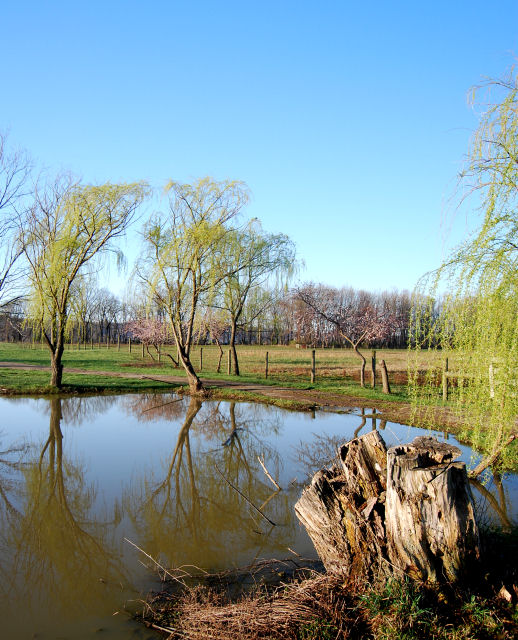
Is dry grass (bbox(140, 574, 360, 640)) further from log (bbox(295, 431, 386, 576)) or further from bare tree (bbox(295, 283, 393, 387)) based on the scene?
bare tree (bbox(295, 283, 393, 387))

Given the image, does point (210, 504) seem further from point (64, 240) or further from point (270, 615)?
point (64, 240)

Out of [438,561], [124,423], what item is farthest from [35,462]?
[438,561]

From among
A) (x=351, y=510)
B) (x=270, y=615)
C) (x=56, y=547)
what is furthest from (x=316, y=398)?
(x=270, y=615)

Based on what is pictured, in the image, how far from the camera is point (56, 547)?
5.45m

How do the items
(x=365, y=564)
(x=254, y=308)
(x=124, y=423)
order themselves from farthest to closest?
(x=254, y=308)
(x=124, y=423)
(x=365, y=564)

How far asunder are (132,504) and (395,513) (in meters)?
4.31

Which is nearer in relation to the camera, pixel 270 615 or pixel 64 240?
pixel 270 615

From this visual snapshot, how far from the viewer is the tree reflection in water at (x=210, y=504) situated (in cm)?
543

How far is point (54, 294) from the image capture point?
1644 cm

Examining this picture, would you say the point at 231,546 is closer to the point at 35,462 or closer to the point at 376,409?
the point at 35,462

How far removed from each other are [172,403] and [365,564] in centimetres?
1277

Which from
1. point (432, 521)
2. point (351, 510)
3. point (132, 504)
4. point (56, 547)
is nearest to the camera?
point (432, 521)

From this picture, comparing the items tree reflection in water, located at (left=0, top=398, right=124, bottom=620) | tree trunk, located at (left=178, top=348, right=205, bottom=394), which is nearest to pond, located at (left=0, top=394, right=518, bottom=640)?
tree reflection in water, located at (left=0, top=398, right=124, bottom=620)

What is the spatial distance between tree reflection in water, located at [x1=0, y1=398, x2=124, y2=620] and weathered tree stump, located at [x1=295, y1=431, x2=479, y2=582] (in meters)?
2.23
